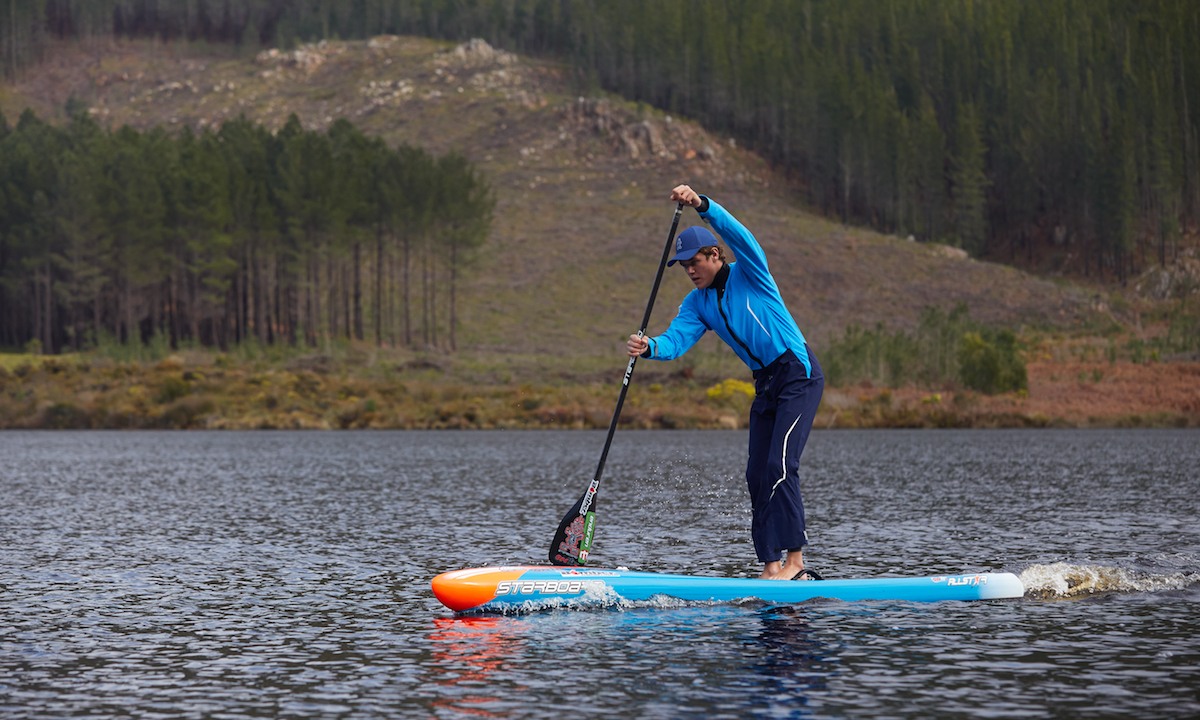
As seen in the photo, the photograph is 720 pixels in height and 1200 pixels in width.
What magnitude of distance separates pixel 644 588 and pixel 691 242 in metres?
3.13

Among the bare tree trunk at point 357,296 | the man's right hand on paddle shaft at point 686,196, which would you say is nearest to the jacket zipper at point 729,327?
the man's right hand on paddle shaft at point 686,196

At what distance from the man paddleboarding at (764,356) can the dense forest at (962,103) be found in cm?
12857

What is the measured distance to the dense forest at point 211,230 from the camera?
275 ft

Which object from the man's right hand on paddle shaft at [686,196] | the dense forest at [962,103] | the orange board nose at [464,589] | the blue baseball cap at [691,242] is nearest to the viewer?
the orange board nose at [464,589]

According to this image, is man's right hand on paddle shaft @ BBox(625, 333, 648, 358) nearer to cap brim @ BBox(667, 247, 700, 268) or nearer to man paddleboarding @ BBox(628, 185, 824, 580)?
man paddleboarding @ BBox(628, 185, 824, 580)

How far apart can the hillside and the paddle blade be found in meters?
62.3

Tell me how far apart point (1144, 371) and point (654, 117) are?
94.5 m

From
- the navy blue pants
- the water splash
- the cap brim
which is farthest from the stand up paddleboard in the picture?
the cap brim

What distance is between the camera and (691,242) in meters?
11.5

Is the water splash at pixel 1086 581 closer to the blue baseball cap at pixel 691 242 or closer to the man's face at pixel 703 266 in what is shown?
the man's face at pixel 703 266

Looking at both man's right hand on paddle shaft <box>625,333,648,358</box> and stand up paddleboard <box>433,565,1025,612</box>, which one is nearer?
stand up paddleboard <box>433,565,1025,612</box>

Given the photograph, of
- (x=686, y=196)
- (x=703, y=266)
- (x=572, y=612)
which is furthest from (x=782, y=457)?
(x=686, y=196)

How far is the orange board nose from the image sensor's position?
34.6ft

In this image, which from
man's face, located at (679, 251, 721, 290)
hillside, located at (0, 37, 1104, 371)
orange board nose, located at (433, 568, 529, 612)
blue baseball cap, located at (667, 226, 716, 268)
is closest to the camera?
orange board nose, located at (433, 568, 529, 612)
